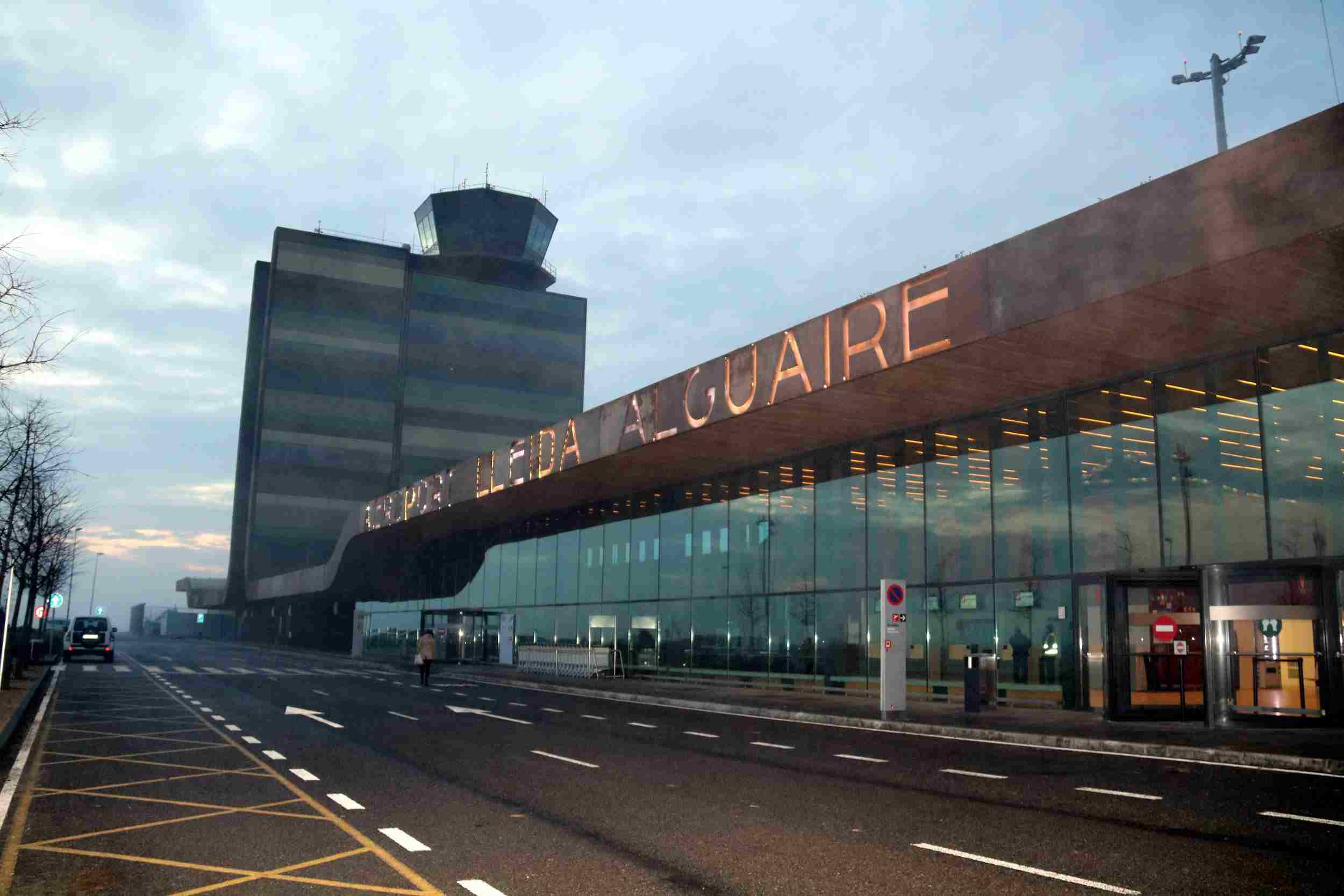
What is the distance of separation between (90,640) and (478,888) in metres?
50.3

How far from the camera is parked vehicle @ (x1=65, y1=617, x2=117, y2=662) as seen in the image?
162 ft

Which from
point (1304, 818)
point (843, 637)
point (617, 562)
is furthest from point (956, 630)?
point (617, 562)

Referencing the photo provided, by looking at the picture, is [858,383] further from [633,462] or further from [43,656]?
[43,656]

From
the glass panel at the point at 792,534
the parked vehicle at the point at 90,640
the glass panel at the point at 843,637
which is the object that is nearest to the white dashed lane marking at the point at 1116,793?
the glass panel at the point at 843,637

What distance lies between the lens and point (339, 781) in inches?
476

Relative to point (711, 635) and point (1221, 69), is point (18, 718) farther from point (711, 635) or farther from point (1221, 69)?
point (1221, 69)

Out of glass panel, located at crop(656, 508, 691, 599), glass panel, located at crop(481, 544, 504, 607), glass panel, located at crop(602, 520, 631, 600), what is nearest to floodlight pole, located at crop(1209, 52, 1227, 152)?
glass panel, located at crop(656, 508, 691, 599)

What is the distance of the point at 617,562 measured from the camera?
40562mm

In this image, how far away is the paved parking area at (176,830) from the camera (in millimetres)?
7238

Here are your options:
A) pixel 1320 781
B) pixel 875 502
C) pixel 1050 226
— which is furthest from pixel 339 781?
pixel 875 502

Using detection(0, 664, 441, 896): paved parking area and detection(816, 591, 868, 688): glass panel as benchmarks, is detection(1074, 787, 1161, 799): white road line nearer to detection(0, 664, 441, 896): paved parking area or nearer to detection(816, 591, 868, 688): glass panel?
detection(0, 664, 441, 896): paved parking area

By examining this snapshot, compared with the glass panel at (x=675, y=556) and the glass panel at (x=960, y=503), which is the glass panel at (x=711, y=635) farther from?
the glass panel at (x=960, y=503)

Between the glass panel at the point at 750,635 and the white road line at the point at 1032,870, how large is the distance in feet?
75.5

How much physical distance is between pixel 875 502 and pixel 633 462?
7768 mm
